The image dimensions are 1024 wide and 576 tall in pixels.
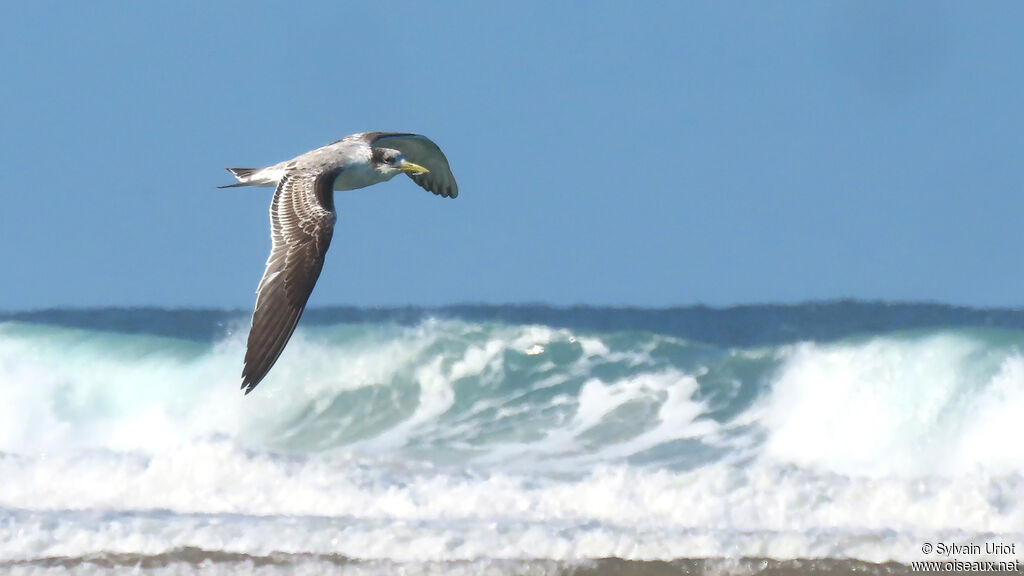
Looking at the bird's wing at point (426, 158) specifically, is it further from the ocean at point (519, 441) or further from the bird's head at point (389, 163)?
the ocean at point (519, 441)

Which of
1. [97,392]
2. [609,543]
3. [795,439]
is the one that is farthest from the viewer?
[97,392]

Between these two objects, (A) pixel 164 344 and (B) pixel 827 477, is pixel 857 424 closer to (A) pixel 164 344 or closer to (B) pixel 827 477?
(B) pixel 827 477

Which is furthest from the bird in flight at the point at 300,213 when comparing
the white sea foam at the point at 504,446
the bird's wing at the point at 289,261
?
the white sea foam at the point at 504,446

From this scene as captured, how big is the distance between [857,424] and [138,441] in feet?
24.2

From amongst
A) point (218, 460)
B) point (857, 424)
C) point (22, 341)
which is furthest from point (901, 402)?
point (22, 341)

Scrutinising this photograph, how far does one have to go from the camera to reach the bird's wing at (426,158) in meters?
11.7

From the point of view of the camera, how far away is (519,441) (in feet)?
44.3

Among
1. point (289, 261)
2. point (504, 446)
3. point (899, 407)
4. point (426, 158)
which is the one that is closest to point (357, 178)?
point (289, 261)

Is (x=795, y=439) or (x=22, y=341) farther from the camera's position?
(x=22, y=341)

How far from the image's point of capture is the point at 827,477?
11570 mm

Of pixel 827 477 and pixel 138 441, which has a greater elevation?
pixel 827 477

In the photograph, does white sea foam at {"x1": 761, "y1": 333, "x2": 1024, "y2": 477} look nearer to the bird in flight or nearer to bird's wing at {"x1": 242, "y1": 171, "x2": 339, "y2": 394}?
the bird in flight

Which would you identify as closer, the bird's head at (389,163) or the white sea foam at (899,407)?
the bird's head at (389,163)

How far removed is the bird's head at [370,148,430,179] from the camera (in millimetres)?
10711
